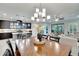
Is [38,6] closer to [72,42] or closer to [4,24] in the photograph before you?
[4,24]

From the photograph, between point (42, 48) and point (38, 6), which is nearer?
point (38, 6)

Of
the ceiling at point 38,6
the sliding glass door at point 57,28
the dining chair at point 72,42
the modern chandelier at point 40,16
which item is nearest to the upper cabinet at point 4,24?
the ceiling at point 38,6

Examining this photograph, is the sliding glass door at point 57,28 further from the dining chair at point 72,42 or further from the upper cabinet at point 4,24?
the upper cabinet at point 4,24

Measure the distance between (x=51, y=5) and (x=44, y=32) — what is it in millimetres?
502

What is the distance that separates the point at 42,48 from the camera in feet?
7.08

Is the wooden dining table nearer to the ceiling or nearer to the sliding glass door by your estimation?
the sliding glass door

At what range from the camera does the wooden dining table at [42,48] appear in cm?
193

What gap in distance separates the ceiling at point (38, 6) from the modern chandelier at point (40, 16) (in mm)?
53

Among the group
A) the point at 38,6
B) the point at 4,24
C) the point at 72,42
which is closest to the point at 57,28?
the point at 72,42

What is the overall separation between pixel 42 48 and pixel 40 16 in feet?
2.01

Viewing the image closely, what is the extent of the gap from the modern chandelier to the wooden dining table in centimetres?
40

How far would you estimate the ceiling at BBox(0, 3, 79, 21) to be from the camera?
1928mm

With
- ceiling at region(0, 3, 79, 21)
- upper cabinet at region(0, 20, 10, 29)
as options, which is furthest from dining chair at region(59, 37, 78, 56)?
upper cabinet at region(0, 20, 10, 29)

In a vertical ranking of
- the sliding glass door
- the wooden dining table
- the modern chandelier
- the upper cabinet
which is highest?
the modern chandelier
